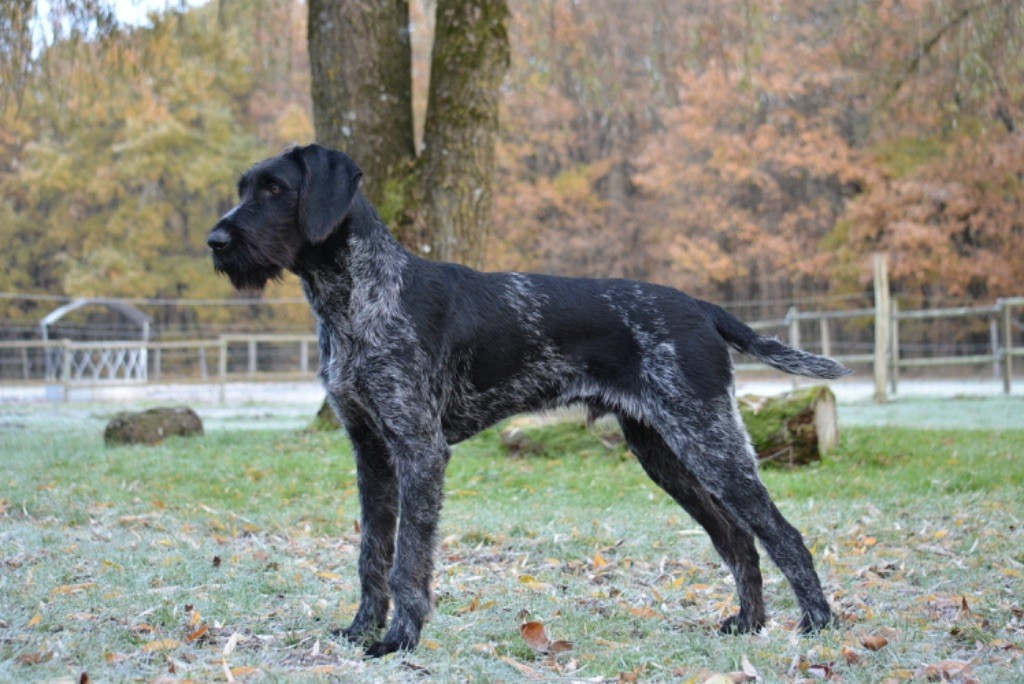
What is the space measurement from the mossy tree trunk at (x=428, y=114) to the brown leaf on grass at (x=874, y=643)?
24.0ft

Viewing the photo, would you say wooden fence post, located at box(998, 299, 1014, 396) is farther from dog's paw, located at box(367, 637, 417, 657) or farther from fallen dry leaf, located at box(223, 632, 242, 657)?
fallen dry leaf, located at box(223, 632, 242, 657)

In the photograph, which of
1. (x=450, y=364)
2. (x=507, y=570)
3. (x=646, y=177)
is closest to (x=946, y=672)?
(x=450, y=364)

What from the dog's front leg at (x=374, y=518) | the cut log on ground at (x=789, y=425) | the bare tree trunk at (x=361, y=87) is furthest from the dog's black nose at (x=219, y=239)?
the bare tree trunk at (x=361, y=87)

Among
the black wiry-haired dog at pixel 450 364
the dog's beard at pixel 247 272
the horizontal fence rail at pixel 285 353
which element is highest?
the dog's beard at pixel 247 272

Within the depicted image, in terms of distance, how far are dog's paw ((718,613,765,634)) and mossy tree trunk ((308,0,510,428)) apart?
679 centimetres

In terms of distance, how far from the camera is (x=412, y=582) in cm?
405

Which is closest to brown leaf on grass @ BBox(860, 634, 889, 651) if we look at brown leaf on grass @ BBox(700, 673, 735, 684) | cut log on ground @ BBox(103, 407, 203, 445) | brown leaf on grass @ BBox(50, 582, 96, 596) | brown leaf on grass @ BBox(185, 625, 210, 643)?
brown leaf on grass @ BBox(700, 673, 735, 684)

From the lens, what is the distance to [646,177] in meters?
31.9

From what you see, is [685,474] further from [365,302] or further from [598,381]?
[365,302]

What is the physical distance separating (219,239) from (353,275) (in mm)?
581

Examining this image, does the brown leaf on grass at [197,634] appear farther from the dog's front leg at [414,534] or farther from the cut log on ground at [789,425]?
the cut log on ground at [789,425]

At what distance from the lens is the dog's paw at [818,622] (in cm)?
426

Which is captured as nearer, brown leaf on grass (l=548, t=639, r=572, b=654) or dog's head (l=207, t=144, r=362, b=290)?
brown leaf on grass (l=548, t=639, r=572, b=654)

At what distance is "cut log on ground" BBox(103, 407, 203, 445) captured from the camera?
1086 centimetres
